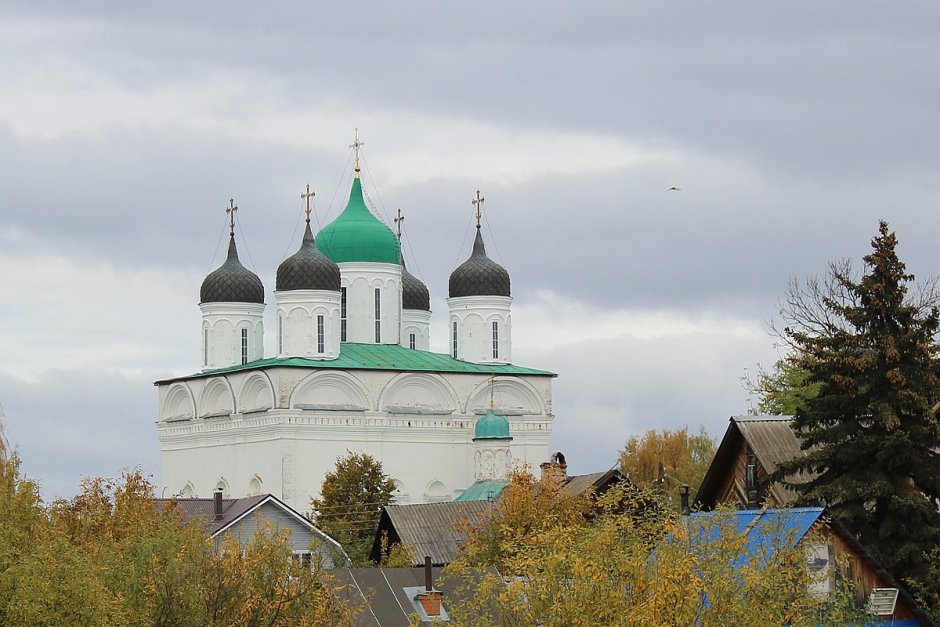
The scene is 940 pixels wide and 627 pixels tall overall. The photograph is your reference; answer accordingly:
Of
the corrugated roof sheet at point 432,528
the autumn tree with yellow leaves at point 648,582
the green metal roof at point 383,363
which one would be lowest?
the autumn tree with yellow leaves at point 648,582

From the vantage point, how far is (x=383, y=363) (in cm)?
6203

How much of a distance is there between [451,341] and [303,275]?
277 inches

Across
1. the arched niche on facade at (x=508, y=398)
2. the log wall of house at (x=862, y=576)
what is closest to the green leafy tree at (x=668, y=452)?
the arched niche on facade at (x=508, y=398)

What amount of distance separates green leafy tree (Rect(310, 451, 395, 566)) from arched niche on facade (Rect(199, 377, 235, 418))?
23.2ft

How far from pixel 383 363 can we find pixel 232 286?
19.2ft

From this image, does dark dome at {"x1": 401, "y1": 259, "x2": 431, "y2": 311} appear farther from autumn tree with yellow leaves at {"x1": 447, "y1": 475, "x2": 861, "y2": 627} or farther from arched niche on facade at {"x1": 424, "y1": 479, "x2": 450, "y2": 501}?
autumn tree with yellow leaves at {"x1": 447, "y1": 475, "x2": 861, "y2": 627}

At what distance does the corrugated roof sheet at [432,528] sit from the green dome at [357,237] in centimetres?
2710

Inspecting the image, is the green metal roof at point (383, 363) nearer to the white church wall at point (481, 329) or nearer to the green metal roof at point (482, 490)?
the white church wall at point (481, 329)

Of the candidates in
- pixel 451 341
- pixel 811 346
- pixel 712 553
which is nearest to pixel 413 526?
pixel 811 346

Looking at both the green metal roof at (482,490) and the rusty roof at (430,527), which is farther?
the green metal roof at (482,490)

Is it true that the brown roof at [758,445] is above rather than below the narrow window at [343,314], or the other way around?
below

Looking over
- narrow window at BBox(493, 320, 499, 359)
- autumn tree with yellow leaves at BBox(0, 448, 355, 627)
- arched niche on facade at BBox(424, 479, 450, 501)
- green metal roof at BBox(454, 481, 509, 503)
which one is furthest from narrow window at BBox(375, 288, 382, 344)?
autumn tree with yellow leaves at BBox(0, 448, 355, 627)

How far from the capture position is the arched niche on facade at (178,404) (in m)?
63.6

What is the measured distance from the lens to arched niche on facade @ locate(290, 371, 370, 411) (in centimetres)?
5981
